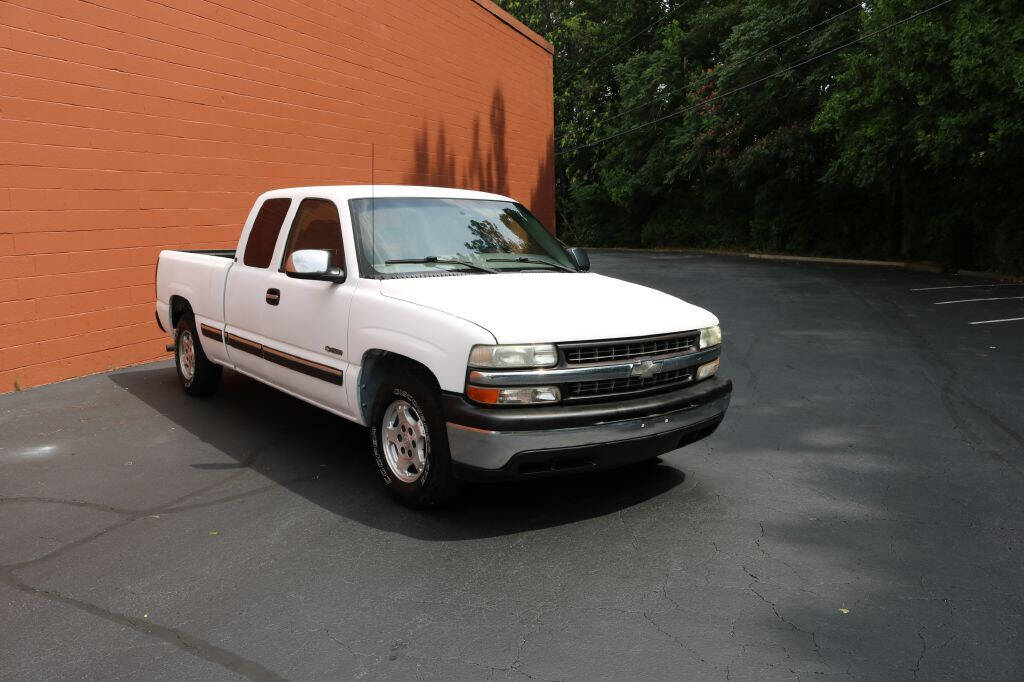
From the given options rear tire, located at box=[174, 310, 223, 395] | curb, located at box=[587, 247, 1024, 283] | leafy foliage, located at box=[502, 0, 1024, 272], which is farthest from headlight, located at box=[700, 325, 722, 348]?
curb, located at box=[587, 247, 1024, 283]

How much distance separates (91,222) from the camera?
9195 mm

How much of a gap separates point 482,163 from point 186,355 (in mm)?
11275

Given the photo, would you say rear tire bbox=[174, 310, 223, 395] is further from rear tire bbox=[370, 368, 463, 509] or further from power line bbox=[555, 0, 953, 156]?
power line bbox=[555, 0, 953, 156]

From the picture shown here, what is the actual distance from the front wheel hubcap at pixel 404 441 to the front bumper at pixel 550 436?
0.38 m

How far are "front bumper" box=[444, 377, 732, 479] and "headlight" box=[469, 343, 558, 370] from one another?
0.72 feet

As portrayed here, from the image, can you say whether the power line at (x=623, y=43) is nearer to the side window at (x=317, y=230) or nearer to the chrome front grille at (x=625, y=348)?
the side window at (x=317, y=230)

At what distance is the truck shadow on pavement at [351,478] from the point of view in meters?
4.95

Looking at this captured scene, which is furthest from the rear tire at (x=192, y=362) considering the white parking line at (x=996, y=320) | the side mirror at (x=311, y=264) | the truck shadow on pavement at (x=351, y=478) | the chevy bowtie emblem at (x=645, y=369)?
the white parking line at (x=996, y=320)

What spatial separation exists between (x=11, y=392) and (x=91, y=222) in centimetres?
192

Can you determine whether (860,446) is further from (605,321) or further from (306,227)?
(306,227)

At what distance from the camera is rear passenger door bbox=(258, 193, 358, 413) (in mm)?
5531

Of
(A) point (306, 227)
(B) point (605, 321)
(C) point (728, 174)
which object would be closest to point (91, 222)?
(A) point (306, 227)

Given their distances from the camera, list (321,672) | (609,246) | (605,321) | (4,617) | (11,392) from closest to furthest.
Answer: (321,672)
(4,617)
(605,321)
(11,392)
(609,246)

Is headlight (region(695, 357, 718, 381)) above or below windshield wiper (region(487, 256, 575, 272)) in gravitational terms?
below
